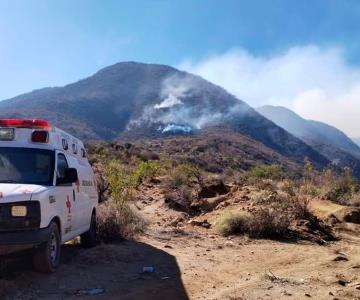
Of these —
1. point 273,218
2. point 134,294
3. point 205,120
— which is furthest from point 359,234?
point 205,120

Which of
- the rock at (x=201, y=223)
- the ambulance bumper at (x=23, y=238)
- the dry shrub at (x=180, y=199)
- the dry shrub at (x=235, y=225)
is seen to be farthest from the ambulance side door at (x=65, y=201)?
the dry shrub at (x=180, y=199)

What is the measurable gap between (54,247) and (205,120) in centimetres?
12155

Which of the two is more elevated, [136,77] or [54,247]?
[136,77]

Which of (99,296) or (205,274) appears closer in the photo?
(99,296)

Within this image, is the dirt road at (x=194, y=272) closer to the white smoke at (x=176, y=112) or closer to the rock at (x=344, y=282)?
the rock at (x=344, y=282)

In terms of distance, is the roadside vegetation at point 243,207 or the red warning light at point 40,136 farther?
the roadside vegetation at point 243,207

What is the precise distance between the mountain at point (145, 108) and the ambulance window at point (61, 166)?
8776cm

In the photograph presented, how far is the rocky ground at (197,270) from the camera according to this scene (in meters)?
7.70

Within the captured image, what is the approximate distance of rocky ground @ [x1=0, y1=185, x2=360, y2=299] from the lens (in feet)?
25.3

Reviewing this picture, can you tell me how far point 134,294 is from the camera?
7.66 metres

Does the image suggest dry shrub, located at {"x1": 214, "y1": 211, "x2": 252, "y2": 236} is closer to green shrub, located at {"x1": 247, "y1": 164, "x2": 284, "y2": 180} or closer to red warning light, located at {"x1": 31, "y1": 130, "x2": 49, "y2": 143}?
red warning light, located at {"x1": 31, "y1": 130, "x2": 49, "y2": 143}

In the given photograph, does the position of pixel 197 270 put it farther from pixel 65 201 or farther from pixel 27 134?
pixel 27 134

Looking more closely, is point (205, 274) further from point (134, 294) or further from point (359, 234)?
point (359, 234)

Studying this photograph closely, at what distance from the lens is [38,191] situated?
7.80 meters
